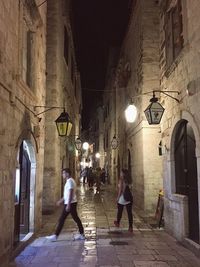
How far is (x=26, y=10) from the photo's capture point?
8188 mm

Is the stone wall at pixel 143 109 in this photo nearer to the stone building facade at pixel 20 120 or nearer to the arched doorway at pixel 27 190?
the stone building facade at pixel 20 120

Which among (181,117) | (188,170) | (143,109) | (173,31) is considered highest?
(173,31)

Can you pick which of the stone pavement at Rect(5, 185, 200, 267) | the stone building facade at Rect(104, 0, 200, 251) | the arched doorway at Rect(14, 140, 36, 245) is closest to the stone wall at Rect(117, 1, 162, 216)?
the stone building facade at Rect(104, 0, 200, 251)

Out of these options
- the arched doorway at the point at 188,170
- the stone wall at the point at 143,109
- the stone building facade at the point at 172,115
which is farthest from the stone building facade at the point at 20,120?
the stone wall at the point at 143,109

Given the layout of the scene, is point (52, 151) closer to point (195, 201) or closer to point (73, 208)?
point (73, 208)

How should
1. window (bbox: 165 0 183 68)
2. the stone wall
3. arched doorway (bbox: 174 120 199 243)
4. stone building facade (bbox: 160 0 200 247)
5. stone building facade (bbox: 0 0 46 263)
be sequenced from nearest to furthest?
stone building facade (bbox: 0 0 46 263) → stone building facade (bbox: 160 0 200 247) → arched doorway (bbox: 174 120 199 243) → window (bbox: 165 0 183 68) → the stone wall

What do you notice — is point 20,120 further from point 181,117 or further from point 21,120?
point 181,117

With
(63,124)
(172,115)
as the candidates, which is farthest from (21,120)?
(172,115)

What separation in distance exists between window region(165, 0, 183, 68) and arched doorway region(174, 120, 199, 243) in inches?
79.0

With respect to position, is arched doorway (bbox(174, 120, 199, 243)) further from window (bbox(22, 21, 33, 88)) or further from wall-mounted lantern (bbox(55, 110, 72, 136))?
window (bbox(22, 21, 33, 88))

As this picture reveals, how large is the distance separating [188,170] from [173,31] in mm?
3778

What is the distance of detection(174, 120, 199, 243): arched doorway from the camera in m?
7.43

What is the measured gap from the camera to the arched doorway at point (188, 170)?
7429mm

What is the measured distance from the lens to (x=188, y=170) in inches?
310
